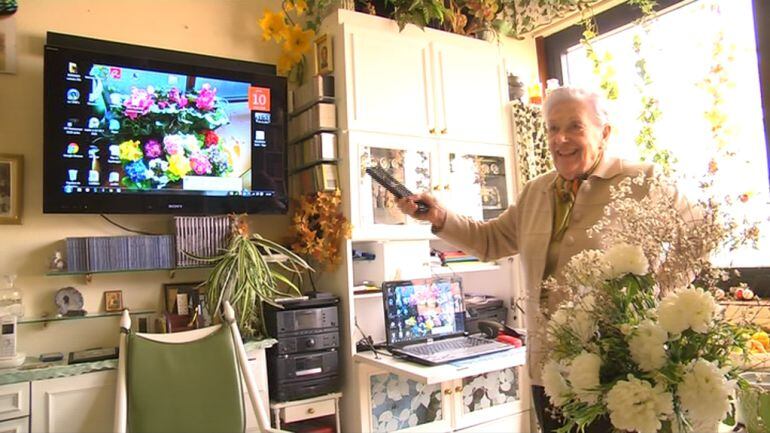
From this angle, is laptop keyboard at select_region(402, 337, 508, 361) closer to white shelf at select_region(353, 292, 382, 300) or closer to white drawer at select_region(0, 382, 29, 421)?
white shelf at select_region(353, 292, 382, 300)

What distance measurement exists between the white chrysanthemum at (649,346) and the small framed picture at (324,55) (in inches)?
83.0

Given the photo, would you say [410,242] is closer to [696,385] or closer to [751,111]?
[751,111]

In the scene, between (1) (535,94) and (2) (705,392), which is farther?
(1) (535,94)

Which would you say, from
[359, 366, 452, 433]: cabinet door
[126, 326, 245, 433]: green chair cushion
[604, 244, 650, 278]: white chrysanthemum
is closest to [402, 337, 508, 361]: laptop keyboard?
[359, 366, 452, 433]: cabinet door

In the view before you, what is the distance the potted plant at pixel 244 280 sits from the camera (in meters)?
2.21

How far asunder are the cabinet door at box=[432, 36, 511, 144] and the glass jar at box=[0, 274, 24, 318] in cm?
202

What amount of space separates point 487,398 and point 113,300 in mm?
1873

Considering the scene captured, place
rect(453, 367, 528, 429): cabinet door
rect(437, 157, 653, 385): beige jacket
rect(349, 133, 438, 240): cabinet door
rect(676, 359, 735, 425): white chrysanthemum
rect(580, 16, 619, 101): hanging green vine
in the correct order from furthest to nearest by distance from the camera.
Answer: rect(580, 16, 619, 101): hanging green vine → rect(453, 367, 528, 429): cabinet door → rect(349, 133, 438, 240): cabinet door → rect(437, 157, 653, 385): beige jacket → rect(676, 359, 735, 425): white chrysanthemum

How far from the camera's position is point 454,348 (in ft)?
7.93

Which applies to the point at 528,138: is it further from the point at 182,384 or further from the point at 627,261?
the point at 627,261

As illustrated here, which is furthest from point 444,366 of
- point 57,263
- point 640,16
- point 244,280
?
point 640,16

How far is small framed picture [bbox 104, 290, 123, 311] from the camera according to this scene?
2279mm

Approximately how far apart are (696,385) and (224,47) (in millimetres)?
2544

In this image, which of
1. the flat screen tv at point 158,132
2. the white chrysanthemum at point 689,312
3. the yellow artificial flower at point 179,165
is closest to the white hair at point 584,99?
the white chrysanthemum at point 689,312
